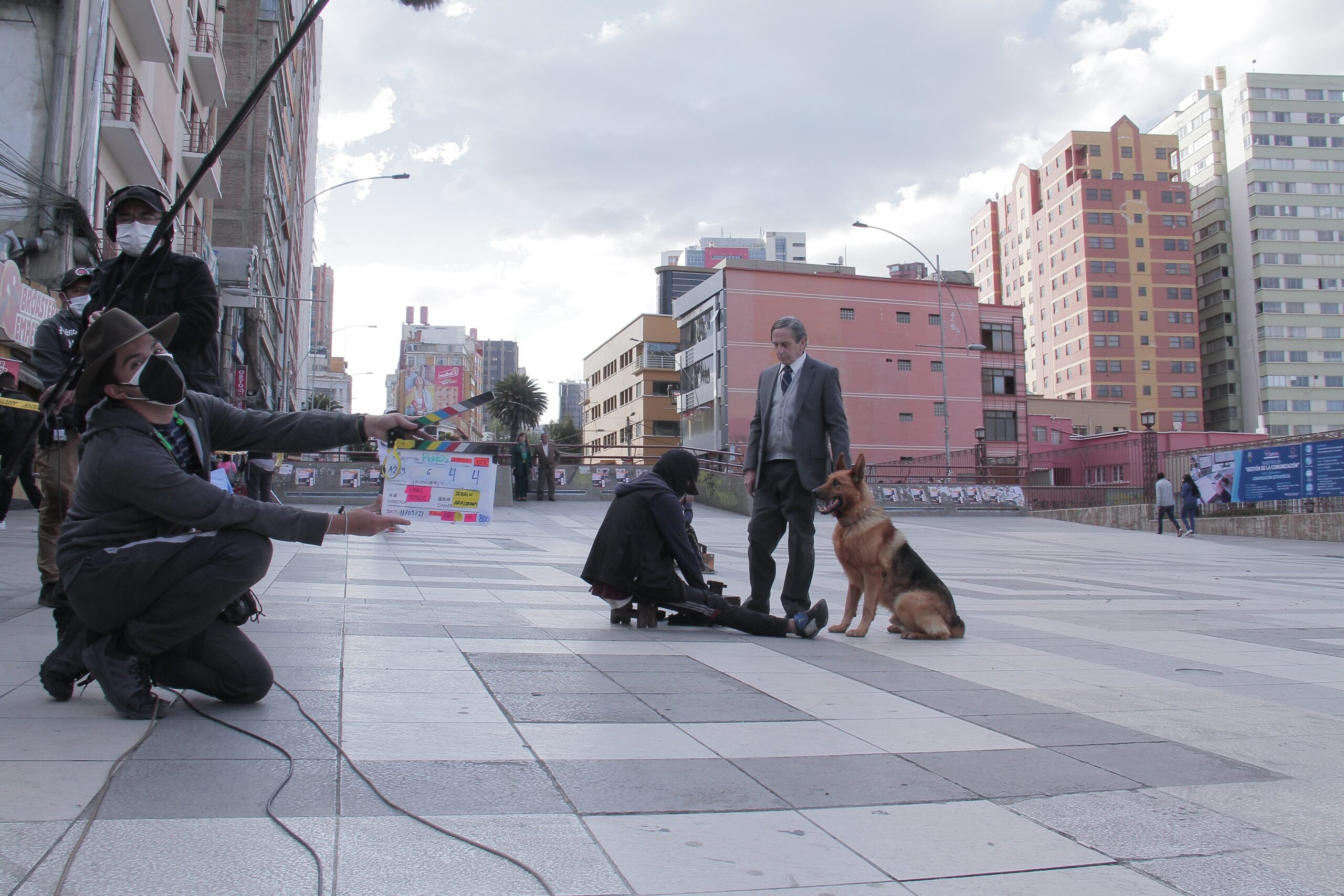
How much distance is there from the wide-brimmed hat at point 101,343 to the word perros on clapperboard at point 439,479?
0.93 m

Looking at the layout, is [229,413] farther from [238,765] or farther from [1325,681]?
[1325,681]

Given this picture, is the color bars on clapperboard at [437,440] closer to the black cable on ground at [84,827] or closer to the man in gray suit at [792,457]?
the black cable on ground at [84,827]

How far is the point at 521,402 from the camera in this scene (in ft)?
288

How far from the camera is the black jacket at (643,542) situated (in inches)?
229

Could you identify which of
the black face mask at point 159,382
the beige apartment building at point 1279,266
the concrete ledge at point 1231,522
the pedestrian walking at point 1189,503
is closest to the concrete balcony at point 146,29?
the black face mask at point 159,382

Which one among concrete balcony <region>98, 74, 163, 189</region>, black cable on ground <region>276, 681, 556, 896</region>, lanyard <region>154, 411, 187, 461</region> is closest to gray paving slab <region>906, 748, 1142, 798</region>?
black cable on ground <region>276, 681, 556, 896</region>

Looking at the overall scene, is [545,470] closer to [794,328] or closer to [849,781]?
[794,328]

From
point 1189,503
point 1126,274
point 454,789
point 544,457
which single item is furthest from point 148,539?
point 1126,274

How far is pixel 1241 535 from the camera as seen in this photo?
973 inches

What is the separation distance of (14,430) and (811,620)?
267 inches

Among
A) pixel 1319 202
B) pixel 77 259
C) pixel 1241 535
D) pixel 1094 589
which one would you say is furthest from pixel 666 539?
pixel 1319 202

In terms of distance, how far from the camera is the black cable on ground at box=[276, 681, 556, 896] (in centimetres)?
206

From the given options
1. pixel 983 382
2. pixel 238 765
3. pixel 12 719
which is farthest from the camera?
pixel 983 382

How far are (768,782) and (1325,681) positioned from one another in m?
3.67
